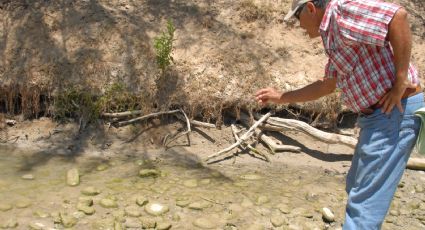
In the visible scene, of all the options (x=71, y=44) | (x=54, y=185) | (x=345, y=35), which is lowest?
(x=54, y=185)

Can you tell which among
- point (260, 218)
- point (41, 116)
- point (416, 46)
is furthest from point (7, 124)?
point (416, 46)

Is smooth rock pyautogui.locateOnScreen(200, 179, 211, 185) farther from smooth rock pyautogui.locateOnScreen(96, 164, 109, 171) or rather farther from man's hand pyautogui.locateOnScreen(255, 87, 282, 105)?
man's hand pyautogui.locateOnScreen(255, 87, 282, 105)

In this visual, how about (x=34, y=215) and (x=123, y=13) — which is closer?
(x=34, y=215)

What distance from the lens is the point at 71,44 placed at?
5355 mm

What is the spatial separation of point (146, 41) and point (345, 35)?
367 cm

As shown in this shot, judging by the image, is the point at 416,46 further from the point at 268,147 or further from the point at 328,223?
the point at 328,223

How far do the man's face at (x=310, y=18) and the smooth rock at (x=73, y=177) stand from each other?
99.6 inches

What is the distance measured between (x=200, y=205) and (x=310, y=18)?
198cm

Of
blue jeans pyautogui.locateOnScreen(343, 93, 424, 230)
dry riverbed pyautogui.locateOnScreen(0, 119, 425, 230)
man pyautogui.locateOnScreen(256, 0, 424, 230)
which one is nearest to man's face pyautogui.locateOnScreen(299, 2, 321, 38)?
man pyautogui.locateOnScreen(256, 0, 424, 230)

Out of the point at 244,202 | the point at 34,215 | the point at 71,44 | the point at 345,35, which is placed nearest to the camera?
the point at 345,35

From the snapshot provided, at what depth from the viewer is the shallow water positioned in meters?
3.53

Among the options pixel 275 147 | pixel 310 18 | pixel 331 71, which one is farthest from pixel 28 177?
pixel 310 18

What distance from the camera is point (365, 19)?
6.39 ft

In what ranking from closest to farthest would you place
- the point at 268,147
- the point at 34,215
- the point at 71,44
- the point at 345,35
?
the point at 345,35
the point at 34,215
the point at 268,147
the point at 71,44
